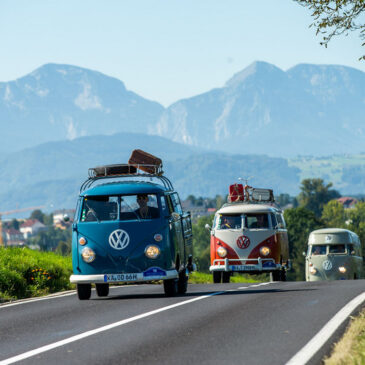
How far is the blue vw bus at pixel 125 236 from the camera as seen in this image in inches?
629

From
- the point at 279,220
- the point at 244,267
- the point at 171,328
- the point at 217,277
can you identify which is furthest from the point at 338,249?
the point at 171,328

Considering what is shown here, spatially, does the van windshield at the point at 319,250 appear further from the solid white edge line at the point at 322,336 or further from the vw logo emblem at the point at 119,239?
the solid white edge line at the point at 322,336

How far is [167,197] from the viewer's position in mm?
16875

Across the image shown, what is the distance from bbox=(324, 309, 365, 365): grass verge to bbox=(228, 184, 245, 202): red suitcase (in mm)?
20320

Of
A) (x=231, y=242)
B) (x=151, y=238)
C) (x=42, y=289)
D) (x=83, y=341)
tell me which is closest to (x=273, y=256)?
(x=231, y=242)

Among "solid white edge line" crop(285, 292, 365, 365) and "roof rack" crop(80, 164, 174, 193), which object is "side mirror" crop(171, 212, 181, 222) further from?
"solid white edge line" crop(285, 292, 365, 365)

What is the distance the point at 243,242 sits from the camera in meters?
27.5

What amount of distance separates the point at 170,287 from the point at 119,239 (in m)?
1.73

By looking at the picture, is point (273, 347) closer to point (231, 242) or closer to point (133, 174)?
point (133, 174)

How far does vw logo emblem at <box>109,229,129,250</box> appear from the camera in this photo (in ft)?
52.4

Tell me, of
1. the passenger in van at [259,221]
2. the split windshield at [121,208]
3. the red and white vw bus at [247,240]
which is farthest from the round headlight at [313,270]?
the split windshield at [121,208]

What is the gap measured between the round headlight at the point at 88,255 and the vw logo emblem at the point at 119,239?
383mm

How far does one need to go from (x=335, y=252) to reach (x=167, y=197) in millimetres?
25308

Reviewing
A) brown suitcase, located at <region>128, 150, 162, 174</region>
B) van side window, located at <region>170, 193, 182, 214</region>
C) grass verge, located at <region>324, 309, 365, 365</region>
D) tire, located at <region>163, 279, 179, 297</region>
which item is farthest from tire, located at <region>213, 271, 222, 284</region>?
grass verge, located at <region>324, 309, 365, 365</region>
